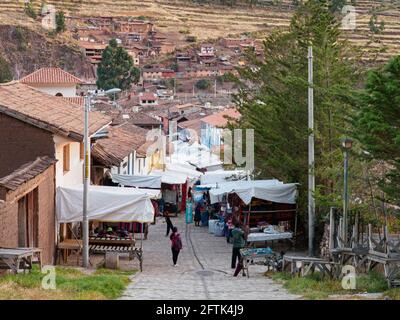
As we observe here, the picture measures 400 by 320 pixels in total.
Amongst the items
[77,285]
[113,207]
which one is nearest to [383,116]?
[77,285]

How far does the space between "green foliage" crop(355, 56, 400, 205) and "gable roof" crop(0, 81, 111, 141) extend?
304 inches

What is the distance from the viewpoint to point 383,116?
16984mm

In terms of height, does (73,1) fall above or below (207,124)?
above

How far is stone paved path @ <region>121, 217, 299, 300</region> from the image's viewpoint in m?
16.0

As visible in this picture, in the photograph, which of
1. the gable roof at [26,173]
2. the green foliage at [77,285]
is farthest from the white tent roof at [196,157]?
the green foliage at [77,285]

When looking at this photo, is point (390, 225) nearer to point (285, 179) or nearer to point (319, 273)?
point (319, 273)

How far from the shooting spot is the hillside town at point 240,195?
55.6 ft

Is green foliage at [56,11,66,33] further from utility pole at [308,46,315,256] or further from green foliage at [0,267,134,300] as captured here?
green foliage at [0,267,134,300]

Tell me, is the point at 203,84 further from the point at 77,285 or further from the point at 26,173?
the point at 77,285

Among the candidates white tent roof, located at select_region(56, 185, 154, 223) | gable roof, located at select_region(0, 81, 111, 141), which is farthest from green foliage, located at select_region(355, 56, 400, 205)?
gable roof, located at select_region(0, 81, 111, 141)

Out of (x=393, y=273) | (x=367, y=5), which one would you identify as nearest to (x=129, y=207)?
(x=393, y=273)

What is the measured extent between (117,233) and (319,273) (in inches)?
329

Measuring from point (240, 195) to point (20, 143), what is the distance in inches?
294
